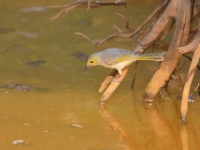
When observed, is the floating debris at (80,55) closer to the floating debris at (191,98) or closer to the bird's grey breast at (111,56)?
the bird's grey breast at (111,56)

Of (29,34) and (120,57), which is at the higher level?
(120,57)

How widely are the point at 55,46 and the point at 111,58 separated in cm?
176

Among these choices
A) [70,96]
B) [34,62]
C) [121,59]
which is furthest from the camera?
[34,62]

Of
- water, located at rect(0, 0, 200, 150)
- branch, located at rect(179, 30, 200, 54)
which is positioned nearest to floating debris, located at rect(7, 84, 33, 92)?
water, located at rect(0, 0, 200, 150)

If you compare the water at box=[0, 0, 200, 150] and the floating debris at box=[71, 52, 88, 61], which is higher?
the water at box=[0, 0, 200, 150]

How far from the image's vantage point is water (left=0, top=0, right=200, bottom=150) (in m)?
3.72

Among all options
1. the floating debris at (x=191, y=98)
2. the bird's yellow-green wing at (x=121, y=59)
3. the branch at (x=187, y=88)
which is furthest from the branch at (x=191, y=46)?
the floating debris at (x=191, y=98)

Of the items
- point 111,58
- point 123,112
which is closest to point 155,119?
point 123,112

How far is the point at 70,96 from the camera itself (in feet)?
15.5

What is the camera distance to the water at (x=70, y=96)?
3725 millimetres

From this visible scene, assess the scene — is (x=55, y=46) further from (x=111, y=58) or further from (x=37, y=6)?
(x=111, y=58)

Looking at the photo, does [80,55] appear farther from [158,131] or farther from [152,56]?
[158,131]

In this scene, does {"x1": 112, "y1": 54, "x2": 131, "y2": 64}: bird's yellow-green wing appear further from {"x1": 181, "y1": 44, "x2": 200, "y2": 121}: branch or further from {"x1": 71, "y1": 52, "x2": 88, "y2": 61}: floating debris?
{"x1": 71, "y1": 52, "x2": 88, "y2": 61}: floating debris

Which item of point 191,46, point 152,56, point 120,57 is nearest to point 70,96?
point 120,57
